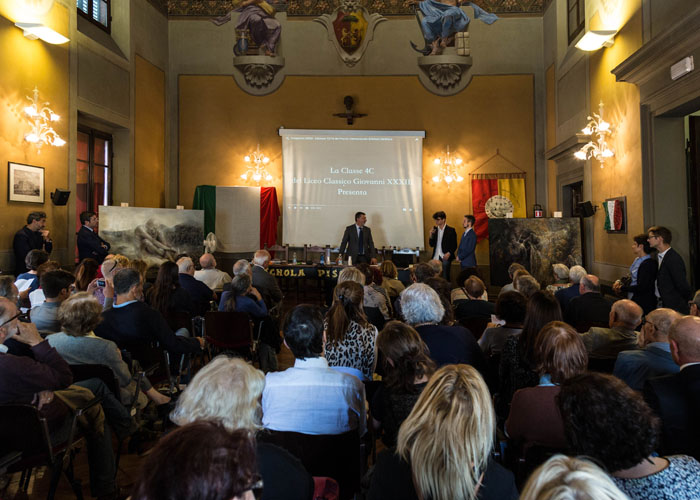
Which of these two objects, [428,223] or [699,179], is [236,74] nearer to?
[428,223]

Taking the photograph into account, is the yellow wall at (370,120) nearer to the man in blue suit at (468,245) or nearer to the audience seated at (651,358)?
the man in blue suit at (468,245)

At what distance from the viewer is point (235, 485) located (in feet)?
2.76

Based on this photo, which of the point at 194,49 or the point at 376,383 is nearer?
the point at 376,383

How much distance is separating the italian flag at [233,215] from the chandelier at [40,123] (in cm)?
338

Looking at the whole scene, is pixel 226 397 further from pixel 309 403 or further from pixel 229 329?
pixel 229 329

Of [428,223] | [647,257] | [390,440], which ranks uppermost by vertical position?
[428,223]

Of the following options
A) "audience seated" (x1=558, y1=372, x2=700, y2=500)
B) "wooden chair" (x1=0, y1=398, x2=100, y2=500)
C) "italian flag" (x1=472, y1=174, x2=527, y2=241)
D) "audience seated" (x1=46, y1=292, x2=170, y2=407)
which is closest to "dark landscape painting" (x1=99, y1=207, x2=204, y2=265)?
"italian flag" (x1=472, y1=174, x2=527, y2=241)

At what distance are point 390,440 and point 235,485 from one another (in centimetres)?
152

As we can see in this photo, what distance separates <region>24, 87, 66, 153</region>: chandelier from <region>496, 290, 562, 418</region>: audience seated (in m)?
7.26

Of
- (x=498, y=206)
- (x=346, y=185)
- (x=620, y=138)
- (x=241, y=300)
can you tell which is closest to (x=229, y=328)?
(x=241, y=300)

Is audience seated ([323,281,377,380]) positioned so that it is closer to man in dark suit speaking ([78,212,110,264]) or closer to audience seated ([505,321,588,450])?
Result: audience seated ([505,321,588,450])

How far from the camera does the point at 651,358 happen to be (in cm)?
260

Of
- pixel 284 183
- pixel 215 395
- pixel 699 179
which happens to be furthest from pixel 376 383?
pixel 284 183

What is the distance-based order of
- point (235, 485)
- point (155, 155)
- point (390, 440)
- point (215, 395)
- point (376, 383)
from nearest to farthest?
point (235, 485)
point (215, 395)
point (390, 440)
point (376, 383)
point (155, 155)
